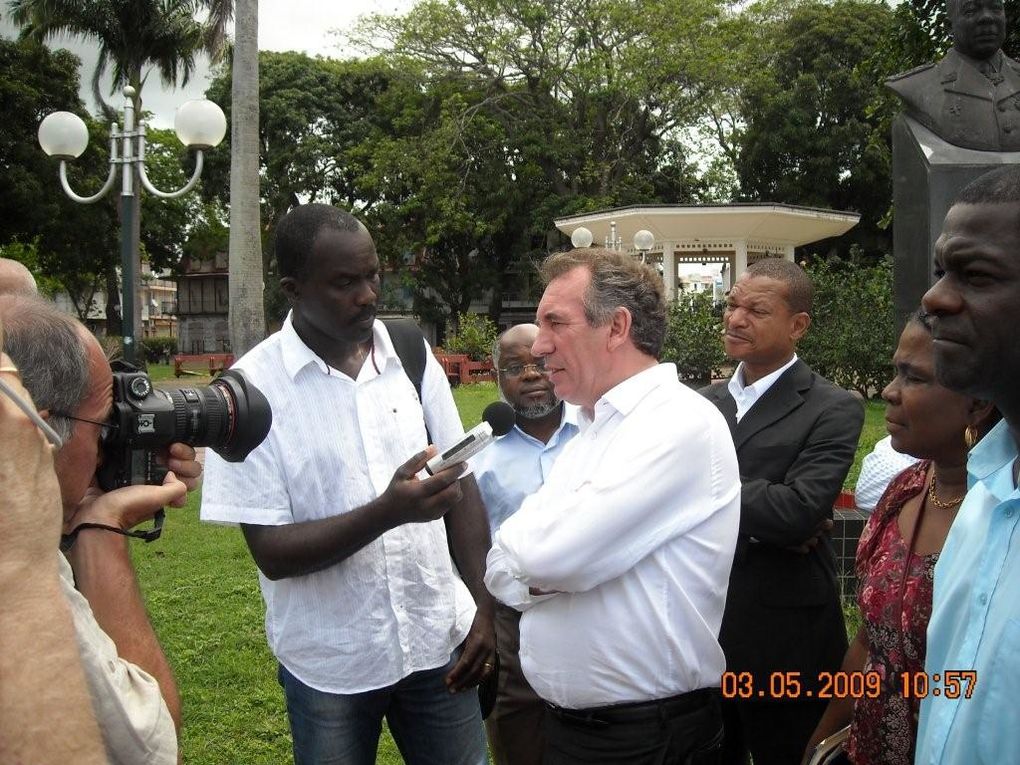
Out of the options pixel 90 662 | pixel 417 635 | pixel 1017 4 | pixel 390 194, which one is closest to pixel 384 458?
pixel 417 635

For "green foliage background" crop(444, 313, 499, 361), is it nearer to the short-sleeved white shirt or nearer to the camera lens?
the camera lens

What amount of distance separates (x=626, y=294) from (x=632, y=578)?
0.78 metres

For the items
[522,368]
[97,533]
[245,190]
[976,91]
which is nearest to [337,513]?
[97,533]

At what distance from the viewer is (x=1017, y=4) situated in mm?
10336

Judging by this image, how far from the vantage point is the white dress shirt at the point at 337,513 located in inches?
98.5

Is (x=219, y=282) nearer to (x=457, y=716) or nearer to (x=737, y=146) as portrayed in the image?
(x=737, y=146)

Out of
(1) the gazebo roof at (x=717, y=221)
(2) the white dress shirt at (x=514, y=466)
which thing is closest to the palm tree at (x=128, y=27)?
(1) the gazebo roof at (x=717, y=221)

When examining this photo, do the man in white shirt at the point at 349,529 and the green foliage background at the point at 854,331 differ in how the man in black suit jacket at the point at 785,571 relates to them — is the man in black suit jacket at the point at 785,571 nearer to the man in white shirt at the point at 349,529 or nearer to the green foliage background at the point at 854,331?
the man in white shirt at the point at 349,529

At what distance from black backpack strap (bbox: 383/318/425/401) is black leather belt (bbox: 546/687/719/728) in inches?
42.5

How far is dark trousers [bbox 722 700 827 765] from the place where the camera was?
Result: 10.0ft

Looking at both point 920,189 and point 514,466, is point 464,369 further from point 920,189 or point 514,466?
point 514,466

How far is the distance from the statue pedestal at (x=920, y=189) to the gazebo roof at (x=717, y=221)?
1655cm

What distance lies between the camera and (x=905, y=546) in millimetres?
2291

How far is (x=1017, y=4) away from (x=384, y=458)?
10774mm
